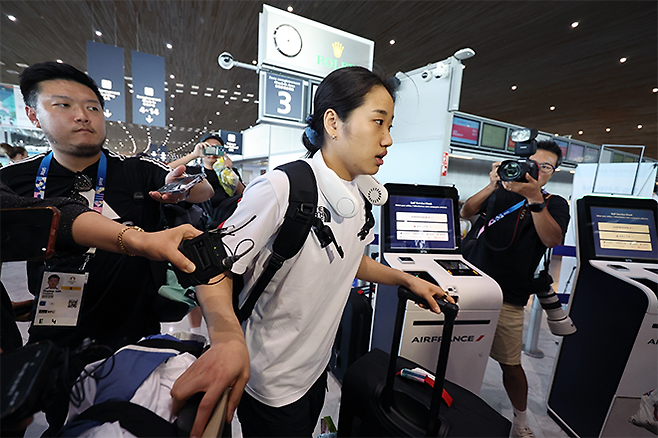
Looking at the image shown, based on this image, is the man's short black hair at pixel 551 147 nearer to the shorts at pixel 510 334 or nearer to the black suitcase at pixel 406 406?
the shorts at pixel 510 334

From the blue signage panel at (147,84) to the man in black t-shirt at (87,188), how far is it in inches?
230

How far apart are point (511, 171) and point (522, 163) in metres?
0.07

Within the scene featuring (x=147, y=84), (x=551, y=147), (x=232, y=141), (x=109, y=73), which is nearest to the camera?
(x=551, y=147)

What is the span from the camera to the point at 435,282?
5.31 feet

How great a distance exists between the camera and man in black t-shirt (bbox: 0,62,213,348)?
1129 millimetres

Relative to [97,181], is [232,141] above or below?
above

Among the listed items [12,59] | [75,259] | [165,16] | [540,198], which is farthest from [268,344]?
[12,59]

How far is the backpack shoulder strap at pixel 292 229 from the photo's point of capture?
84 centimetres

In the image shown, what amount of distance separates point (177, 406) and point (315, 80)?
4848mm

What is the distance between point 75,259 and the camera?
110 cm

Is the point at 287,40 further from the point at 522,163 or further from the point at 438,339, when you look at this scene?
the point at 438,339

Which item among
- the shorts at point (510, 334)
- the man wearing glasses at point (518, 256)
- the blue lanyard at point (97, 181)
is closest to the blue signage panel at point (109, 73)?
the blue lanyard at point (97, 181)

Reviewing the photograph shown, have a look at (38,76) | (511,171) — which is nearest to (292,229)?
(38,76)

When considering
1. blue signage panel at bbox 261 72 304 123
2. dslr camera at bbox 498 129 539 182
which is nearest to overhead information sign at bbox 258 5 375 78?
blue signage panel at bbox 261 72 304 123
